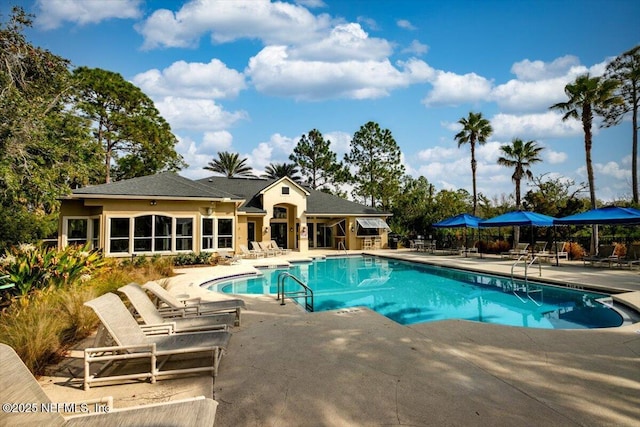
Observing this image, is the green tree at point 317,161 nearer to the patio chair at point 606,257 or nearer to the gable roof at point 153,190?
the gable roof at point 153,190

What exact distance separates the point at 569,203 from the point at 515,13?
54.2ft

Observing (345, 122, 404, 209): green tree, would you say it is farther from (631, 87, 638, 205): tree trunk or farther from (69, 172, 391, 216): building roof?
(631, 87, 638, 205): tree trunk

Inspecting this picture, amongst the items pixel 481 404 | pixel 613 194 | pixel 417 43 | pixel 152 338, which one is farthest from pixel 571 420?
pixel 613 194

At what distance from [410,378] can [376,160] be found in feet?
128

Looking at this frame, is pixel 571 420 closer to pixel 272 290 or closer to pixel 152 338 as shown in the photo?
pixel 152 338

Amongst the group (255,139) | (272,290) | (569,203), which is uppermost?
(255,139)

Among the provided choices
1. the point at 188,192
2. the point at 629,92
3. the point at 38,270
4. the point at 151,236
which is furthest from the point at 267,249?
the point at 629,92

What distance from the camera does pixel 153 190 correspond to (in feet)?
57.4

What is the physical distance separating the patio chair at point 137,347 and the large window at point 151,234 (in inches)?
547

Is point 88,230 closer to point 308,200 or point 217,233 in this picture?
point 217,233

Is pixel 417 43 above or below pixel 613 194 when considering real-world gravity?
above

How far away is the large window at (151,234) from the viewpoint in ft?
56.2

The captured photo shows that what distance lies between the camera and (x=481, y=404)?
Result: 3.61 metres

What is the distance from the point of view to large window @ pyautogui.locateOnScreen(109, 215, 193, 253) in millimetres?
17125
